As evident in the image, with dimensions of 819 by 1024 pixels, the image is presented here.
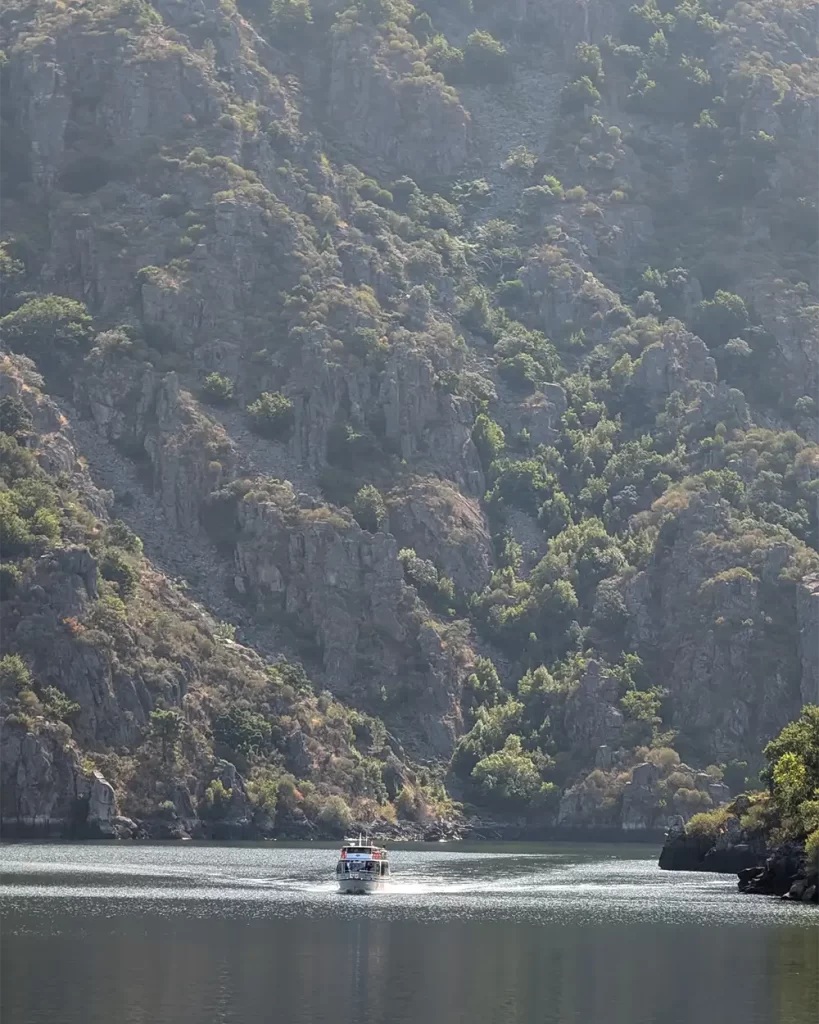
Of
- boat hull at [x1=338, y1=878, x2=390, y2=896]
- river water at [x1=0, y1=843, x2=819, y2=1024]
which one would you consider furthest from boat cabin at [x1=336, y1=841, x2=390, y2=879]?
river water at [x1=0, y1=843, x2=819, y2=1024]

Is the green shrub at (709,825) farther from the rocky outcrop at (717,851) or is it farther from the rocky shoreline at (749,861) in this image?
the rocky shoreline at (749,861)

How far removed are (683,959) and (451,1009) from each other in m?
22.3

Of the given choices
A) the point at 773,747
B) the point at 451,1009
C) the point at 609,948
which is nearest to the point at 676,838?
the point at 773,747

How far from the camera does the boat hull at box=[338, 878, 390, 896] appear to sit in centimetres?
15877

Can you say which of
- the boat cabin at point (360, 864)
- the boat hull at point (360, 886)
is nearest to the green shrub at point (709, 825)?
the boat cabin at point (360, 864)

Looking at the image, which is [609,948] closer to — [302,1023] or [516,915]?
[516,915]

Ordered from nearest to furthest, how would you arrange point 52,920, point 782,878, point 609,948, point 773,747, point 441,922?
point 609,948
point 52,920
point 441,922
point 782,878
point 773,747

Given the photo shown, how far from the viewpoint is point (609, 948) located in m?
114

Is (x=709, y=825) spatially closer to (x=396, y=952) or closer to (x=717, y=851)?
(x=717, y=851)

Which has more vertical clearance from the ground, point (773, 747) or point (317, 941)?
point (773, 747)

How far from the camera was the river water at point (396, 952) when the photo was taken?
289ft

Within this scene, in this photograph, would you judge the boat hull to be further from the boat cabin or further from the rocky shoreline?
the rocky shoreline

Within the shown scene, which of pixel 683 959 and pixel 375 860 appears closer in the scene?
pixel 683 959

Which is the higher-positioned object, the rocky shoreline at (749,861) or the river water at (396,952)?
the rocky shoreline at (749,861)
